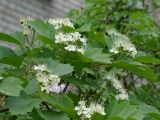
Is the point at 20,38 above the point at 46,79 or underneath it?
above

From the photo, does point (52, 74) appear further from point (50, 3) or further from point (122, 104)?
point (50, 3)

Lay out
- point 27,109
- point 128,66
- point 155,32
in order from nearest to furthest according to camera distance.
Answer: point 27,109 < point 128,66 < point 155,32

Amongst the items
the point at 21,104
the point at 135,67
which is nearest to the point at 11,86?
the point at 21,104

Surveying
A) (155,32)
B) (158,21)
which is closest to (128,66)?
(155,32)

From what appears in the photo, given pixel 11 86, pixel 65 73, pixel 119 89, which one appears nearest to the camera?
pixel 11 86

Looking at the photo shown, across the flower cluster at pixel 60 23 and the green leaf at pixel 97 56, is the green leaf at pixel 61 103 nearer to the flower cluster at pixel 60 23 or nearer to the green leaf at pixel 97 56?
the green leaf at pixel 97 56

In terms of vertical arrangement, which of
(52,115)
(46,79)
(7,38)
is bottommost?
(52,115)

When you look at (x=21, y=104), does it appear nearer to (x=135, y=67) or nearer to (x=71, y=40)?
(x=71, y=40)
